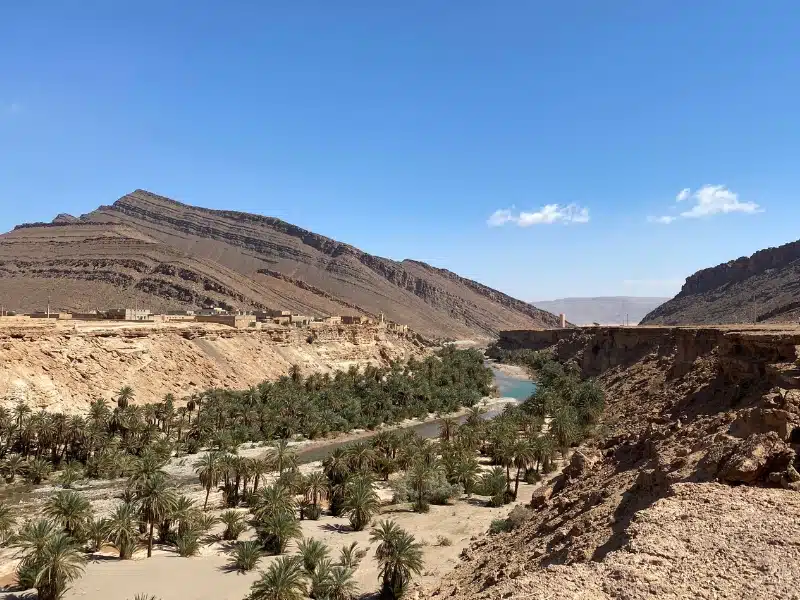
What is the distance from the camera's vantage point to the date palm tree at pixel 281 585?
15789 mm

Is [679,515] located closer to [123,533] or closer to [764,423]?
[764,423]

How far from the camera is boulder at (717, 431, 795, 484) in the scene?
12.2 meters

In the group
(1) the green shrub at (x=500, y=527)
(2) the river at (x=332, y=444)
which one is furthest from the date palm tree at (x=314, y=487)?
(1) the green shrub at (x=500, y=527)

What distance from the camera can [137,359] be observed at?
4766 cm

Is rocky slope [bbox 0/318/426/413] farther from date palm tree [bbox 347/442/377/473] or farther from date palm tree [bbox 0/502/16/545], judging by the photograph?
date palm tree [bbox 347/442/377/473]

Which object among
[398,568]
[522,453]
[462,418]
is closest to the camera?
Result: [398,568]

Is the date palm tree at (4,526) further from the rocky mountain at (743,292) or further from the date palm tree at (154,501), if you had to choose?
the rocky mountain at (743,292)

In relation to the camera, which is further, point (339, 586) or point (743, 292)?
point (743, 292)

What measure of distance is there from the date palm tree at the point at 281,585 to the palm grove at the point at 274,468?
5 cm

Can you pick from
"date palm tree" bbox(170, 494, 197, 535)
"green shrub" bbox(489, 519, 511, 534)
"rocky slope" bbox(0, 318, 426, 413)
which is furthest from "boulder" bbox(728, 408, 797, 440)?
"rocky slope" bbox(0, 318, 426, 413)

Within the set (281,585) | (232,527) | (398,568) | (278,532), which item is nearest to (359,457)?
(232,527)

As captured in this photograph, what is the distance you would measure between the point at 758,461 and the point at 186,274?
122 meters

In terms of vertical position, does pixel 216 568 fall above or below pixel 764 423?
below

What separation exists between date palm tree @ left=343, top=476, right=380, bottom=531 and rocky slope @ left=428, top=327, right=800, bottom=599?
6191 millimetres
